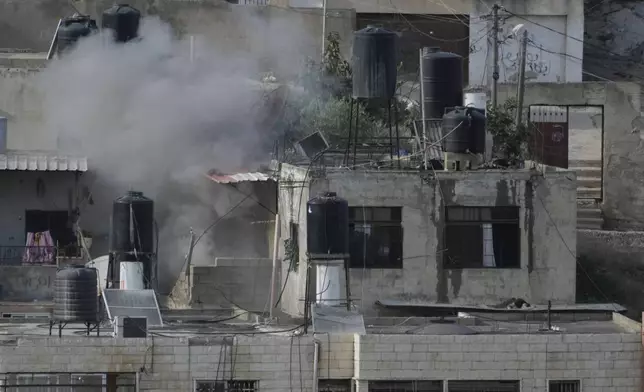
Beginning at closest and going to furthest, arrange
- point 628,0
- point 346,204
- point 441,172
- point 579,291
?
point 346,204, point 441,172, point 579,291, point 628,0

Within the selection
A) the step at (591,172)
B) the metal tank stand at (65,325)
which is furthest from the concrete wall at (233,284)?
the step at (591,172)

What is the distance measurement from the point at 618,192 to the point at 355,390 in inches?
767

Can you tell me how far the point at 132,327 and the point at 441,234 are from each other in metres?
8.40

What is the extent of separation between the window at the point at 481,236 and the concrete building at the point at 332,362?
7163 millimetres

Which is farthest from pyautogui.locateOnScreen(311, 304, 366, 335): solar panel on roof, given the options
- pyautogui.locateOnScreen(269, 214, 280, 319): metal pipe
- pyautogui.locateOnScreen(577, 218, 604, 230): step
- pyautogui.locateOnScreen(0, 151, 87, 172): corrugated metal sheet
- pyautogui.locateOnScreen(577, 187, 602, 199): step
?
pyautogui.locateOnScreen(577, 187, 602, 199): step

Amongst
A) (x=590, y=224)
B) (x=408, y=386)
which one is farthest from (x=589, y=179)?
(x=408, y=386)

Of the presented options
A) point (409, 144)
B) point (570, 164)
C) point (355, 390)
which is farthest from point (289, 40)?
point (355, 390)

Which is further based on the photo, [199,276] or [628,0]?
[628,0]

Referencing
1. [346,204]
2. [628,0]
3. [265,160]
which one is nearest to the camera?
[346,204]

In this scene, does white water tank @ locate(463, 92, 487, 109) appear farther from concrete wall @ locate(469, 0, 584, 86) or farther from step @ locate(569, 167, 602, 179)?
concrete wall @ locate(469, 0, 584, 86)

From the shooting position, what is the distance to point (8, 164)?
40.4 m

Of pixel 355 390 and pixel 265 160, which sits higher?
pixel 265 160

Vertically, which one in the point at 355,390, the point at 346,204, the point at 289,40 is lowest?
the point at 355,390

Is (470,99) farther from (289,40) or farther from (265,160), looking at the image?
(289,40)
